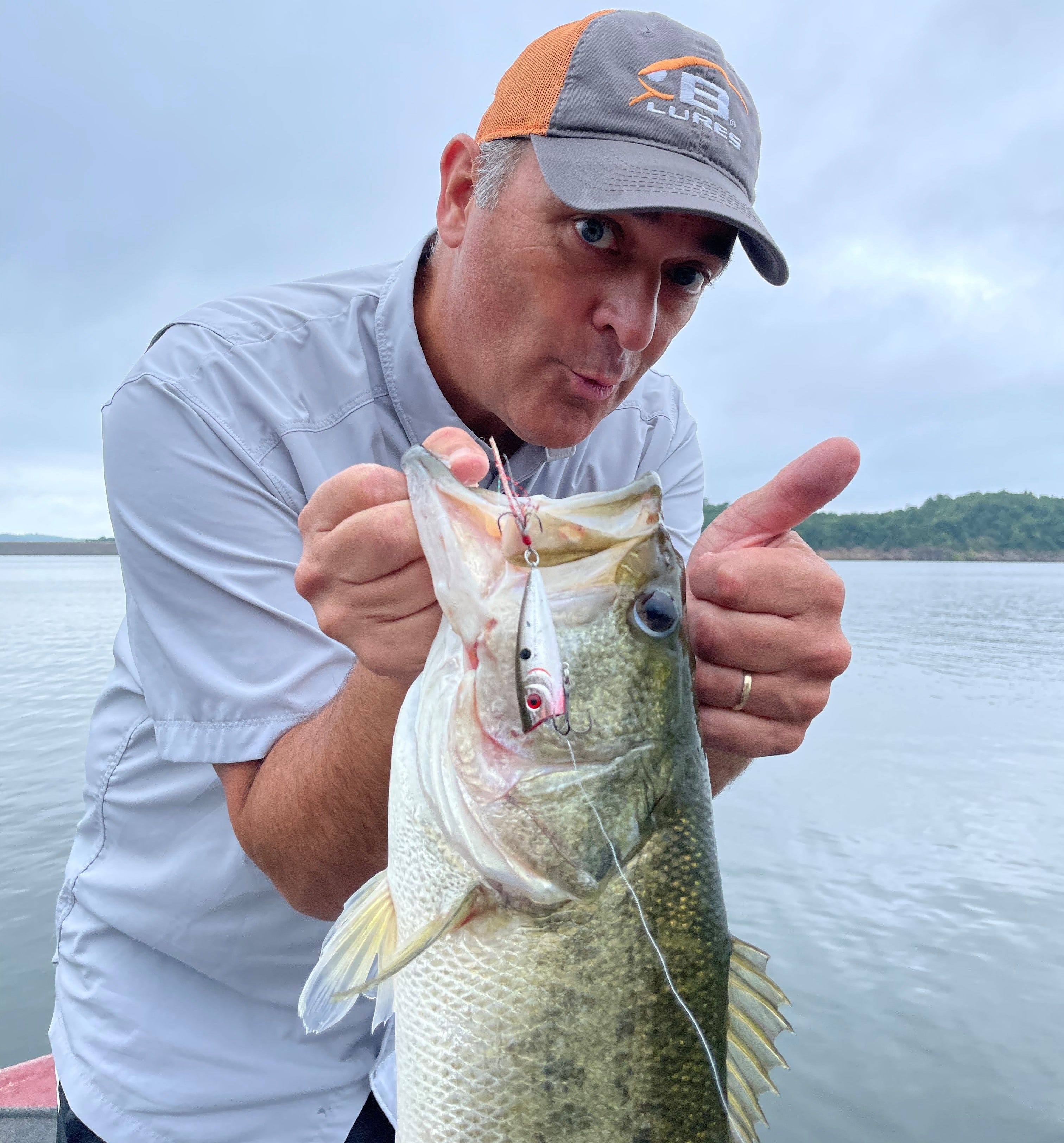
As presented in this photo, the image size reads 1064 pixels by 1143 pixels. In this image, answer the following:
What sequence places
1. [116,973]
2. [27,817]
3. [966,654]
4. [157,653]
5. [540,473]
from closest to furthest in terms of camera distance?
[157,653] → [116,973] → [540,473] → [27,817] → [966,654]

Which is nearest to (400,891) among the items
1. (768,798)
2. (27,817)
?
(27,817)

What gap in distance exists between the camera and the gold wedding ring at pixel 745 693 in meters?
1.57

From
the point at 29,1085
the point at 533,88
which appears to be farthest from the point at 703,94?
the point at 29,1085

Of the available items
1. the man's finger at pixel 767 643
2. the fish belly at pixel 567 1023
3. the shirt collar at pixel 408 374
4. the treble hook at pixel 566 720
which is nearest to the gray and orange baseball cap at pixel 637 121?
the shirt collar at pixel 408 374

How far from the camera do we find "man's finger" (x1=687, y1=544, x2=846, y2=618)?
1.48 metres

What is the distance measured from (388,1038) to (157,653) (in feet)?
3.97

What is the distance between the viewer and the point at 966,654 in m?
17.6

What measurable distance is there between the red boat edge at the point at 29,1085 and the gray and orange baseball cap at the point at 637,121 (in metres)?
3.58

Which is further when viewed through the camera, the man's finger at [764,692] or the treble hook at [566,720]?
the man's finger at [764,692]

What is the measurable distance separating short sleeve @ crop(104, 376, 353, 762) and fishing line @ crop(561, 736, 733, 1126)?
0.73 metres

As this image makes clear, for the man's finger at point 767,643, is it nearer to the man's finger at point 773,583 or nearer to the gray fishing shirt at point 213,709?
the man's finger at point 773,583

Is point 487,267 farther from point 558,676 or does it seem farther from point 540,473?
point 558,676

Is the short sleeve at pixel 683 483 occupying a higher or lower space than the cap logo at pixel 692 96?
lower

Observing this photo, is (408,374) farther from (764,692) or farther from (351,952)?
(351,952)
